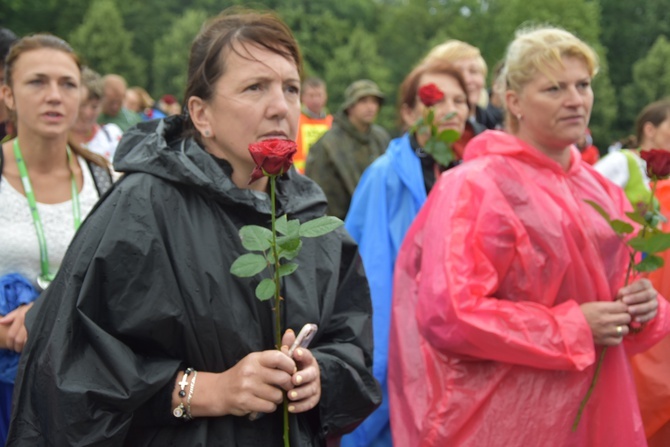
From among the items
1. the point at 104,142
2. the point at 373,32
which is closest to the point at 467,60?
the point at 104,142

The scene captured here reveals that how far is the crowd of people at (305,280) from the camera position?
2012 millimetres

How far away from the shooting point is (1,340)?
8.77 feet

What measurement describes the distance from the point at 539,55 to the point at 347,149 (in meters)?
4.20

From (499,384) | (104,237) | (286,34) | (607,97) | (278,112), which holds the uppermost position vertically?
(286,34)

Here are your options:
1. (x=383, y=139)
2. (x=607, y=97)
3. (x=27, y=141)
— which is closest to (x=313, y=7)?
(x=607, y=97)

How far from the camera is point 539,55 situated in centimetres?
294

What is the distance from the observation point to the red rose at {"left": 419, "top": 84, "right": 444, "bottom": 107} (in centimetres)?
378

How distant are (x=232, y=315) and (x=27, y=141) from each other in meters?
1.61

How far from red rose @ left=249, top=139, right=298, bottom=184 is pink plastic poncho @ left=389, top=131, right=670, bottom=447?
1047 millimetres

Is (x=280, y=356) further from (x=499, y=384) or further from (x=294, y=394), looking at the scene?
(x=499, y=384)

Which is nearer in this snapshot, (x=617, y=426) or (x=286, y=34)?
(x=286, y=34)

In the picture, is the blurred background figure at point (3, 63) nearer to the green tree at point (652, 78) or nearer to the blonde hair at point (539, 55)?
the blonde hair at point (539, 55)

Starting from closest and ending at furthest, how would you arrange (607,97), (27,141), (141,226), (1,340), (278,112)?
(141,226), (278,112), (1,340), (27,141), (607,97)

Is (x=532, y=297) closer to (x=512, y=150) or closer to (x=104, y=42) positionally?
(x=512, y=150)
